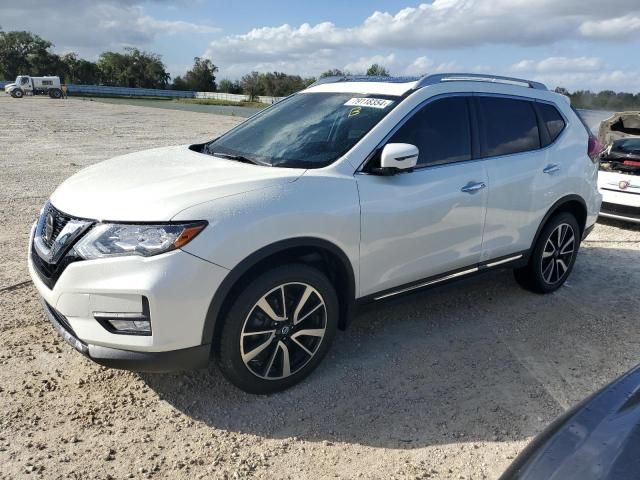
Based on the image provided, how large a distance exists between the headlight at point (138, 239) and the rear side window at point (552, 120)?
336 centimetres

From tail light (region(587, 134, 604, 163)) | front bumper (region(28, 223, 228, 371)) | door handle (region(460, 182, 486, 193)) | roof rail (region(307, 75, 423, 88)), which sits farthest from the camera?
tail light (region(587, 134, 604, 163))

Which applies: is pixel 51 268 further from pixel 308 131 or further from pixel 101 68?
pixel 101 68

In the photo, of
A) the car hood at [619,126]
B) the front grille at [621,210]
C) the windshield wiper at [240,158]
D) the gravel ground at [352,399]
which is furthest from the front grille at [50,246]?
the car hood at [619,126]

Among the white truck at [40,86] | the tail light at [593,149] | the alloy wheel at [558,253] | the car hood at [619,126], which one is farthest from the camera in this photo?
the white truck at [40,86]

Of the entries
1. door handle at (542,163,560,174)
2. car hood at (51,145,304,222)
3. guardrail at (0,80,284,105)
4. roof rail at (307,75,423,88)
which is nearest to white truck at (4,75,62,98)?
guardrail at (0,80,284,105)

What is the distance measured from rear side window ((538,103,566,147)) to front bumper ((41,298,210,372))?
352 cm

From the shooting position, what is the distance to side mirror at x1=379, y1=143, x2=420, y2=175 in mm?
3258

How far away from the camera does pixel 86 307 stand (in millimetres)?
2760

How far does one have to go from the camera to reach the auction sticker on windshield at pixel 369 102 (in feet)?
12.1

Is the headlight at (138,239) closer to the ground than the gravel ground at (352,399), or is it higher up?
higher up

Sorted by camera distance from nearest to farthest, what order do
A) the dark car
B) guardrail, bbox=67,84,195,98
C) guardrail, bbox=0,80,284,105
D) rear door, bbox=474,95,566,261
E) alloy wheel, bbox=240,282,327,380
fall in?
the dark car → alloy wheel, bbox=240,282,327,380 → rear door, bbox=474,95,566,261 → guardrail, bbox=0,80,284,105 → guardrail, bbox=67,84,195,98

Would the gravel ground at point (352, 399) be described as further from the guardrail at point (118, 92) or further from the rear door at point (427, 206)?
the guardrail at point (118, 92)

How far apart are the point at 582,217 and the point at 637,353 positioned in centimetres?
156

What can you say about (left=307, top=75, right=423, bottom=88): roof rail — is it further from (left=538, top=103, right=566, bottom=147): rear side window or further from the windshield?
(left=538, top=103, right=566, bottom=147): rear side window
